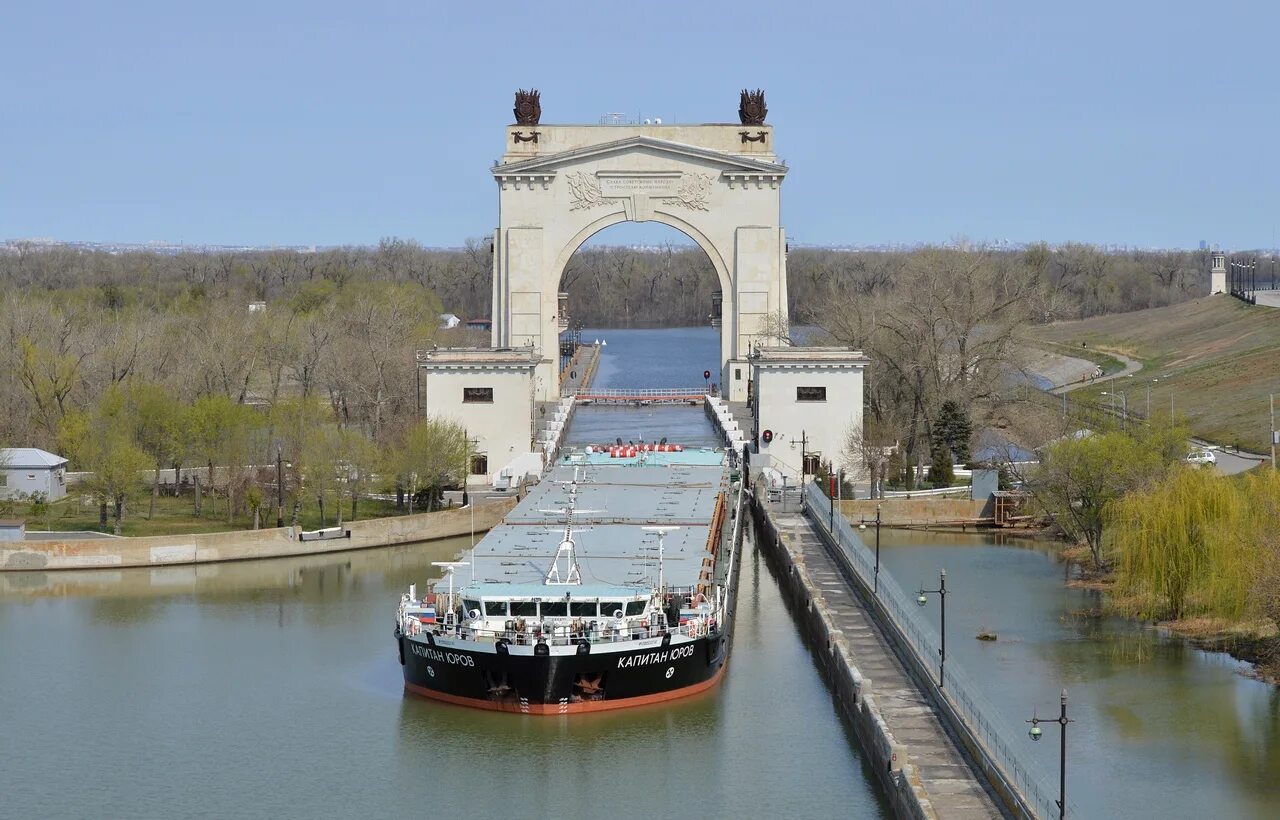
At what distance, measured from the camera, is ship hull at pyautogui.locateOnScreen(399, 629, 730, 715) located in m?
37.2

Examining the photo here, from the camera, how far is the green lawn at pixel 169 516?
6006 cm

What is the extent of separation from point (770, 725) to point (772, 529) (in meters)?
22.1

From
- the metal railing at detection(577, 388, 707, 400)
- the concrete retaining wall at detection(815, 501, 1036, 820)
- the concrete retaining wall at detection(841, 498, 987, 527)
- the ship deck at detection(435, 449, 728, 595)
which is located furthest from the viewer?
the metal railing at detection(577, 388, 707, 400)

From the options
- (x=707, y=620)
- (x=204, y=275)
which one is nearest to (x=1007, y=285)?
(x=707, y=620)

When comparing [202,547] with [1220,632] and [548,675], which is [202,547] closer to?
[548,675]

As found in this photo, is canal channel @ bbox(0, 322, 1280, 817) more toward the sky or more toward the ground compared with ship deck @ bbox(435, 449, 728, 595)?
more toward the ground

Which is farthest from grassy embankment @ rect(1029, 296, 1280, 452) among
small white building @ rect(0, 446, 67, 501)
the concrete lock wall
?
small white building @ rect(0, 446, 67, 501)

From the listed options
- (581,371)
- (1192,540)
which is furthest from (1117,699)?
(581,371)

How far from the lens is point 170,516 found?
6272cm

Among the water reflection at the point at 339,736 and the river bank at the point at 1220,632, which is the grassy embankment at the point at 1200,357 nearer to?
the river bank at the point at 1220,632

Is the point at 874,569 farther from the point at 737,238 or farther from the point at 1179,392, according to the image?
the point at 1179,392

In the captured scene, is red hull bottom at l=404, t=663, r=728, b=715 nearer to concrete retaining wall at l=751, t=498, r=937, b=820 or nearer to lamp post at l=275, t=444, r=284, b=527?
concrete retaining wall at l=751, t=498, r=937, b=820

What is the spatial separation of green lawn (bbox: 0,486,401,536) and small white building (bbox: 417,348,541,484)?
481 centimetres

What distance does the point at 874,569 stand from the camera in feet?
154
